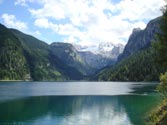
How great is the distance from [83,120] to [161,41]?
2521 centimetres

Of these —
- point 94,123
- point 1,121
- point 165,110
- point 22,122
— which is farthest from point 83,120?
point 165,110

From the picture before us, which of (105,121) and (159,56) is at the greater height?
(159,56)

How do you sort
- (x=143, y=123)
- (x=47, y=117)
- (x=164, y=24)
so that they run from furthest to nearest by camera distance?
(x=47, y=117)
(x=143, y=123)
(x=164, y=24)

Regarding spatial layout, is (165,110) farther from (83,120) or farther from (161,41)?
(83,120)

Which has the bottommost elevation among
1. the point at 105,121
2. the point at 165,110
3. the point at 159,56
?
the point at 105,121

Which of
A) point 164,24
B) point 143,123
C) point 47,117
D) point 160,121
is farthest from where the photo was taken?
point 47,117

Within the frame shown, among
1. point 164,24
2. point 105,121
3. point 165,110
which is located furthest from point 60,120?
point 164,24

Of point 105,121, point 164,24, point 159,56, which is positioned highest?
point 164,24

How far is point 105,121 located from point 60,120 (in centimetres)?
937

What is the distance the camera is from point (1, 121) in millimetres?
62344

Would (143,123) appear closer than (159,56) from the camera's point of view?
No

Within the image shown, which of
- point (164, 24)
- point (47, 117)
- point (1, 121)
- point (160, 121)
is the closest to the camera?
point (160, 121)

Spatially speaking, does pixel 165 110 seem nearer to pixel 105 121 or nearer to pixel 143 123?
pixel 143 123

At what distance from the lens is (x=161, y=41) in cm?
5059
